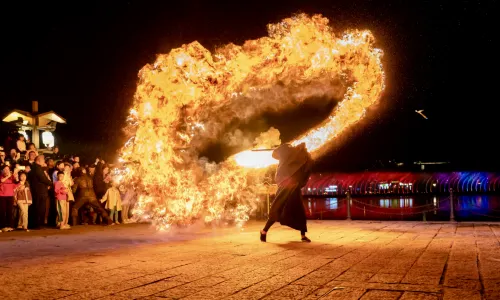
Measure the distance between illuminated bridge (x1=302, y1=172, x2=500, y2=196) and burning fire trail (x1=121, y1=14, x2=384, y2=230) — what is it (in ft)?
184

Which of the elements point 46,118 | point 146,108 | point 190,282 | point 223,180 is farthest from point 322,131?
point 46,118

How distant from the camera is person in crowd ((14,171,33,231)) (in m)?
11.7

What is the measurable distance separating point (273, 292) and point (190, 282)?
3.13ft

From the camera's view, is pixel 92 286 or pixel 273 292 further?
pixel 92 286

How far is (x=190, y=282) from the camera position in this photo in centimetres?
462

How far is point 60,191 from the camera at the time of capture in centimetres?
1229

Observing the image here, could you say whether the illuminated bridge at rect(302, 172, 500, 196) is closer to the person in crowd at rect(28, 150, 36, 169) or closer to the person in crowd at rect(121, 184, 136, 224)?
the person in crowd at rect(121, 184, 136, 224)

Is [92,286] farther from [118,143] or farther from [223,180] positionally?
[118,143]

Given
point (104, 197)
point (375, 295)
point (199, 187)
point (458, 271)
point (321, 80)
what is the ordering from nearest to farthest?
1. point (375, 295)
2. point (458, 271)
3. point (199, 187)
4. point (321, 80)
5. point (104, 197)

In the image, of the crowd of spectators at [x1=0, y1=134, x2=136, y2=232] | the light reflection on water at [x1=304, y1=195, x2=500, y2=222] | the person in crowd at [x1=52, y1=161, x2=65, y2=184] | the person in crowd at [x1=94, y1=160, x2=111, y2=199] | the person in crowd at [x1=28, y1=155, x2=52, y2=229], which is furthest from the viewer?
the light reflection on water at [x1=304, y1=195, x2=500, y2=222]

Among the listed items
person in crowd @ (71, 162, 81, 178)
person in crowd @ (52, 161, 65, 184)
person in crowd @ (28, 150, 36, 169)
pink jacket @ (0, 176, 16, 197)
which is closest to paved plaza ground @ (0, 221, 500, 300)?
pink jacket @ (0, 176, 16, 197)

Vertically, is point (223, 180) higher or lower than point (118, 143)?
lower

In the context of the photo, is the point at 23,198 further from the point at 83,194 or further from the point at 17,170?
the point at 83,194

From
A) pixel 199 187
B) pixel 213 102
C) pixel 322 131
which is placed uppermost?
pixel 213 102
